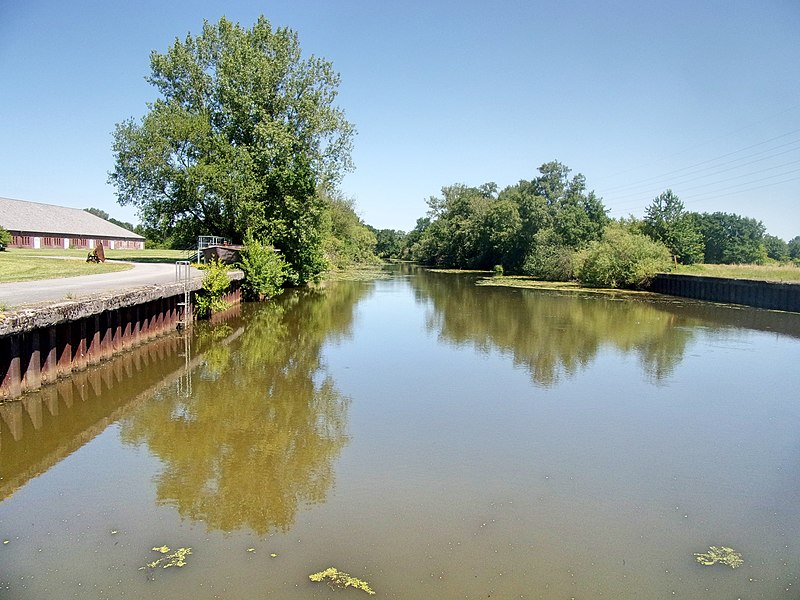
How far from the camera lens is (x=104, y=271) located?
2184cm

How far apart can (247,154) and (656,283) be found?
28.8 m

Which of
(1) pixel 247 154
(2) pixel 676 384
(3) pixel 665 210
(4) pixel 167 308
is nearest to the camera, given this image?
(2) pixel 676 384

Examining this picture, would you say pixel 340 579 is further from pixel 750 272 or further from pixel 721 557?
pixel 750 272

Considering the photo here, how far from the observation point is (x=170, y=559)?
17.3 ft

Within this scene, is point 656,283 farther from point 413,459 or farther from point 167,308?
point 413,459

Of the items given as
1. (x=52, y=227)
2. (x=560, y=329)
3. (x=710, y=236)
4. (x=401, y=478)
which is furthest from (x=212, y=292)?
(x=710, y=236)

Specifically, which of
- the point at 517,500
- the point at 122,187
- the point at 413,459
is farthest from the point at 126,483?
the point at 122,187

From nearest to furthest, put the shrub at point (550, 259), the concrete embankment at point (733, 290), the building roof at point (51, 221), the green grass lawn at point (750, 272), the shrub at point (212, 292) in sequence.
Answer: the shrub at point (212, 292)
the concrete embankment at point (733, 290)
the green grass lawn at point (750, 272)
the shrub at point (550, 259)
the building roof at point (51, 221)

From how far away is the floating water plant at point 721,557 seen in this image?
18.1 ft

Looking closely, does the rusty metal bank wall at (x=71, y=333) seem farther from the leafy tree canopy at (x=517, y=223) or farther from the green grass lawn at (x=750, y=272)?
the leafy tree canopy at (x=517, y=223)

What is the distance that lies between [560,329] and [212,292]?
12.3m

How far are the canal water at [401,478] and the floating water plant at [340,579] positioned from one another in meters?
0.09

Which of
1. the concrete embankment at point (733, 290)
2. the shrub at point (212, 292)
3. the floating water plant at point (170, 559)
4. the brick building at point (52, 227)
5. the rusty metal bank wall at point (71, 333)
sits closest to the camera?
the floating water plant at point (170, 559)

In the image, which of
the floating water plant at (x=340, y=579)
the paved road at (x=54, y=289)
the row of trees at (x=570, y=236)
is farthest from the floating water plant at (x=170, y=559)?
the row of trees at (x=570, y=236)
